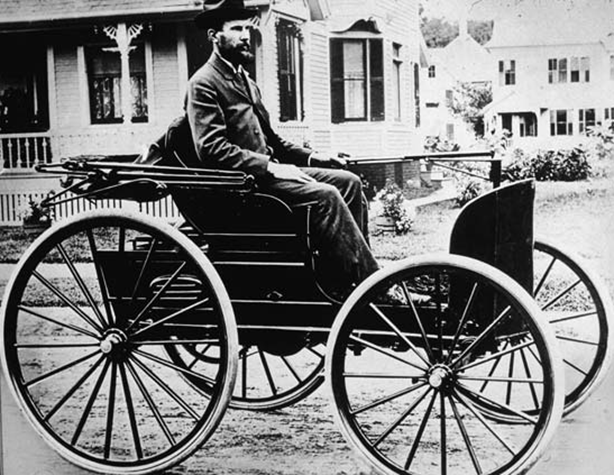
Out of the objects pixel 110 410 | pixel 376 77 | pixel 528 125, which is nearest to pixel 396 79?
pixel 376 77

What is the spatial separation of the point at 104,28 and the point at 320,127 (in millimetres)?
860

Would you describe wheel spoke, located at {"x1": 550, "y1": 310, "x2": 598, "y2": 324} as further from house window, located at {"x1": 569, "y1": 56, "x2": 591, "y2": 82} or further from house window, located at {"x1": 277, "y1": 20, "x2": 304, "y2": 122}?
house window, located at {"x1": 277, "y1": 20, "x2": 304, "y2": 122}

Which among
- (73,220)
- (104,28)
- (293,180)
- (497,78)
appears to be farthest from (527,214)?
(104,28)

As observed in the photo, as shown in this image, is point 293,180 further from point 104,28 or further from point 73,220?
point 104,28

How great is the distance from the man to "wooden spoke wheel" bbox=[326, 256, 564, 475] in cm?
20

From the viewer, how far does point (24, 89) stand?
2.78m

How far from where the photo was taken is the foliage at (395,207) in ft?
8.41

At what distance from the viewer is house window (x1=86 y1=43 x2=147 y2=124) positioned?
8.86 feet

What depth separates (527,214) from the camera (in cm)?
225

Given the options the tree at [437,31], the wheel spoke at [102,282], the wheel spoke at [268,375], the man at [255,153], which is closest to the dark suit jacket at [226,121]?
the man at [255,153]

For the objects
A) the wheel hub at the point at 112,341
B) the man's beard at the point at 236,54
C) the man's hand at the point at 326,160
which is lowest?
the wheel hub at the point at 112,341

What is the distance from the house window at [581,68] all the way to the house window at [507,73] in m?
0.18

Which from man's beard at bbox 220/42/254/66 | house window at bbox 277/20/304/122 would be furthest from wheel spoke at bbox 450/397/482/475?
man's beard at bbox 220/42/254/66

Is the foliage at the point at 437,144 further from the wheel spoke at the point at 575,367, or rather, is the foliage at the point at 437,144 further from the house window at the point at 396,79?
the wheel spoke at the point at 575,367
